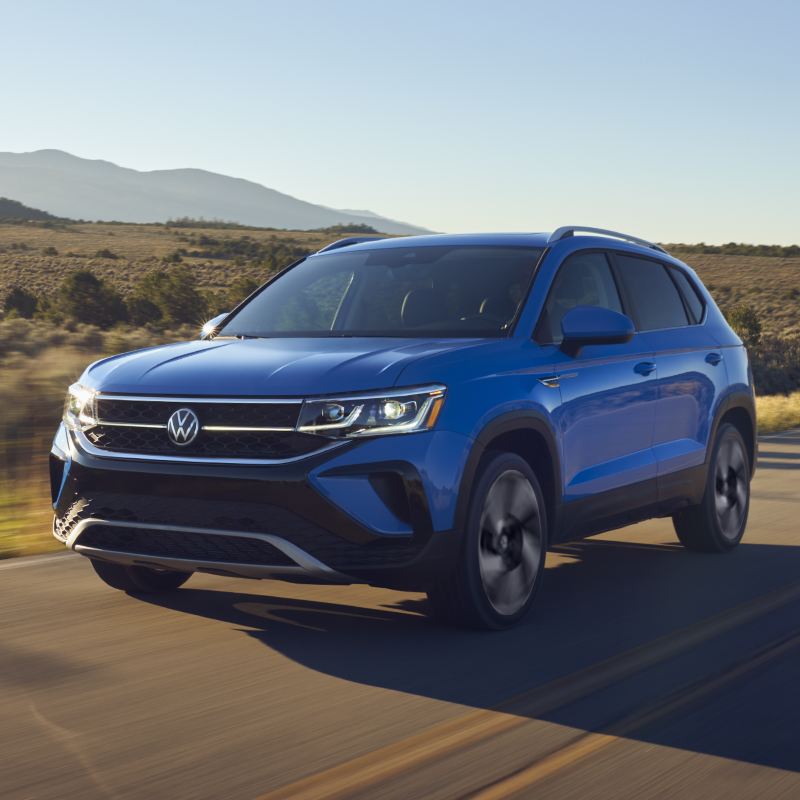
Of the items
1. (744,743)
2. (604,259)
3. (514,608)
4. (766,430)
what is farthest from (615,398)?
(766,430)

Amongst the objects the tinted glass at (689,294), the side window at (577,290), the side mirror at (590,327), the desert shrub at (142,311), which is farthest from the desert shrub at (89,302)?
the side mirror at (590,327)

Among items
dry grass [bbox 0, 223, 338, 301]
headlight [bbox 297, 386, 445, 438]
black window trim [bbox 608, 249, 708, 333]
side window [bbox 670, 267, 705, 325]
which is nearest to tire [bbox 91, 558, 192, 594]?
headlight [bbox 297, 386, 445, 438]

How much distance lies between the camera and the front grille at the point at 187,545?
5160 millimetres

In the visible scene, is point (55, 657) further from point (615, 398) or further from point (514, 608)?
point (615, 398)

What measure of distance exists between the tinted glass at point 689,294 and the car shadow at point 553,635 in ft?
4.70

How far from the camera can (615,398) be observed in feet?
21.8

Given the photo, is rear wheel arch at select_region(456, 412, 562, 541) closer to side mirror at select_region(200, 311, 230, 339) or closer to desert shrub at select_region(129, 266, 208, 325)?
side mirror at select_region(200, 311, 230, 339)

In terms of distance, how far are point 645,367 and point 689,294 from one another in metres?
1.23

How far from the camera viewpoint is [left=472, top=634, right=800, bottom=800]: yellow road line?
3863mm

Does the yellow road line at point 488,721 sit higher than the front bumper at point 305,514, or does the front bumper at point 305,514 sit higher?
the front bumper at point 305,514

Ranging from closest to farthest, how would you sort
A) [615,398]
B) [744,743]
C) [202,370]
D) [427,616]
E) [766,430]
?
[744,743] < [202,370] < [427,616] < [615,398] < [766,430]

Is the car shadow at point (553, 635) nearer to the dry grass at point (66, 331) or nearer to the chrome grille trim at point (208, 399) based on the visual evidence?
the chrome grille trim at point (208, 399)

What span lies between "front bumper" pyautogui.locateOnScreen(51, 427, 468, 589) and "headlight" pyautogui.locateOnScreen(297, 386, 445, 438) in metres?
0.05

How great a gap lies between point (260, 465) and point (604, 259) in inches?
106
